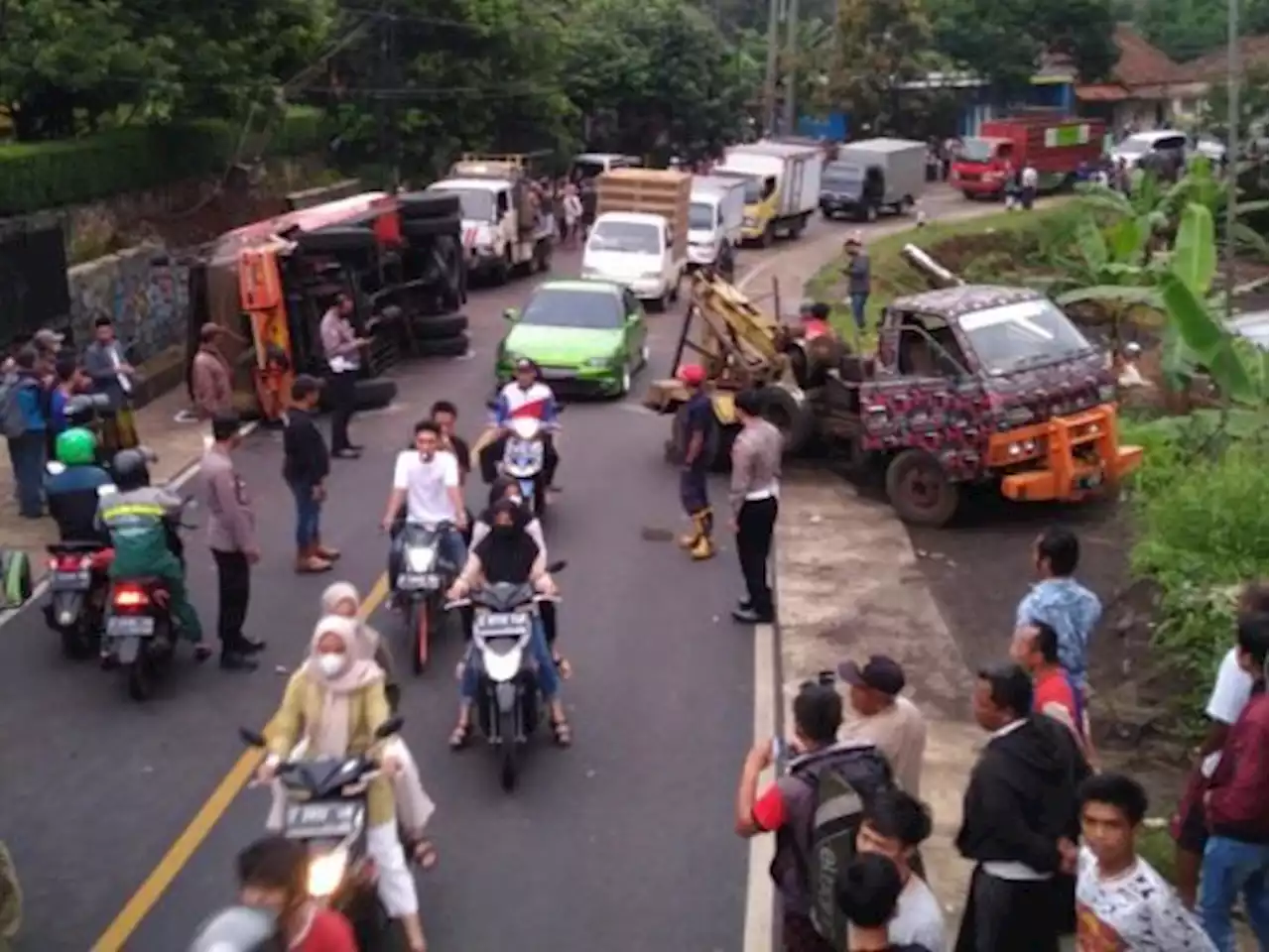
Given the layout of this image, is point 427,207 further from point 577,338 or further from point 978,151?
point 978,151

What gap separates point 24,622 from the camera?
1378cm

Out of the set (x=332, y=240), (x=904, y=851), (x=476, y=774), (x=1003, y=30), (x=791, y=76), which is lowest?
(x=476, y=774)

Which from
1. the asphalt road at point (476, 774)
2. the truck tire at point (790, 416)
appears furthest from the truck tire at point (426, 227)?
the asphalt road at point (476, 774)

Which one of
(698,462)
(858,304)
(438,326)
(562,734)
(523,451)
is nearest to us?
(562,734)

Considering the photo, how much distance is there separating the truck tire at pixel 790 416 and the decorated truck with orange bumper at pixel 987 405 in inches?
54.2

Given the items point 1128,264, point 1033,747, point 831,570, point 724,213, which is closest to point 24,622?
point 831,570

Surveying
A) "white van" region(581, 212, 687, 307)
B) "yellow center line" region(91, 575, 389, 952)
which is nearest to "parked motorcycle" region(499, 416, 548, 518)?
"yellow center line" region(91, 575, 389, 952)

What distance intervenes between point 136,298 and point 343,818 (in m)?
18.7

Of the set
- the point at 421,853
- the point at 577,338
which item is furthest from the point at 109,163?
the point at 421,853

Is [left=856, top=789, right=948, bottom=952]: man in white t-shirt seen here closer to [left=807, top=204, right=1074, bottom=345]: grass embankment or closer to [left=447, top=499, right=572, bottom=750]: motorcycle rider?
[left=447, top=499, right=572, bottom=750]: motorcycle rider

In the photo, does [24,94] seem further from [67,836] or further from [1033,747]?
[1033,747]

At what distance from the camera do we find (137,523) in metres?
11.7

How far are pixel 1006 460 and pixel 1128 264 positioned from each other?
1151cm

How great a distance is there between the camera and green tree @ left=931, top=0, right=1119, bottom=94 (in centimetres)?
7006
